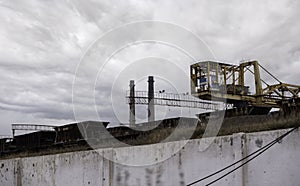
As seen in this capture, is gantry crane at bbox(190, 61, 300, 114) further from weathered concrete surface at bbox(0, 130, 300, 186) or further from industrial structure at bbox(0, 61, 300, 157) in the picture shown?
weathered concrete surface at bbox(0, 130, 300, 186)

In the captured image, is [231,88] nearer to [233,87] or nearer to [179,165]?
[233,87]

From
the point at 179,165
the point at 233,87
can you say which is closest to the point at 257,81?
the point at 233,87

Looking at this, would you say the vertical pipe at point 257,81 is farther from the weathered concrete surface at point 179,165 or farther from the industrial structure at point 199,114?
the weathered concrete surface at point 179,165

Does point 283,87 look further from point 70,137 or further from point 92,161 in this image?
point 92,161

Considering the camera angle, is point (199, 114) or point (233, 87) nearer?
point (199, 114)

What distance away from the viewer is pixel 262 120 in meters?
11.3

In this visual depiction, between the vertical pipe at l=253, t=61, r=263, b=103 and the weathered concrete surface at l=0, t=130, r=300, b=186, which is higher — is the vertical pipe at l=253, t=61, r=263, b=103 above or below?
above

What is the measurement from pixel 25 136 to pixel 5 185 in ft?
23.8

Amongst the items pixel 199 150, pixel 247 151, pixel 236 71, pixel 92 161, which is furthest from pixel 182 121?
pixel 236 71

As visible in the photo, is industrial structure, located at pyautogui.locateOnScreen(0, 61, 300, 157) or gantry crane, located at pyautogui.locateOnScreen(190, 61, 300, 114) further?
gantry crane, located at pyautogui.locateOnScreen(190, 61, 300, 114)

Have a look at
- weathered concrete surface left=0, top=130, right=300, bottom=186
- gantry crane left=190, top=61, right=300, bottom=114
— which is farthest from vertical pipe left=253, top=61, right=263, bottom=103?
weathered concrete surface left=0, top=130, right=300, bottom=186

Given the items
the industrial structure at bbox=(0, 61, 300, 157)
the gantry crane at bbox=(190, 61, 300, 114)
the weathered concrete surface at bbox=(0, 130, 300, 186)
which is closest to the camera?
the weathered concrete surface at bbox=(0, 130, 300, 186)

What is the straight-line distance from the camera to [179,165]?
10.7 m

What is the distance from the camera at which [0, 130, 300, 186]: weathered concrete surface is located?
862cm
